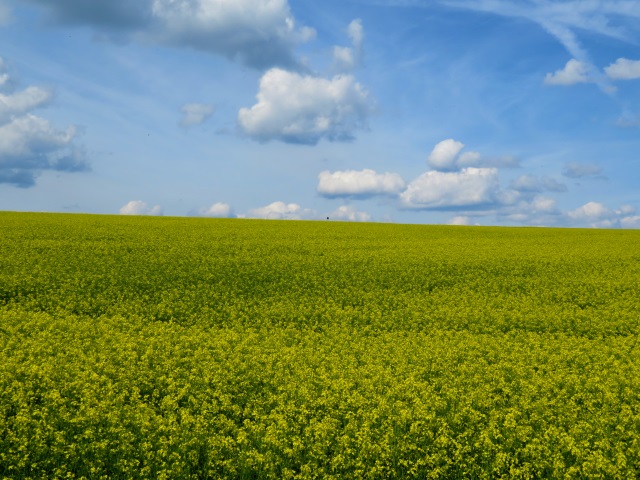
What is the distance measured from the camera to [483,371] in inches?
557

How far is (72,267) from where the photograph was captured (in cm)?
2791

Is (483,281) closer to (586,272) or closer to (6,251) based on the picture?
(586,272)

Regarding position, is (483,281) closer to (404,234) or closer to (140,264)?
(140,264)

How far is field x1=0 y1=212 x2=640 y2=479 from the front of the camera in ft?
31.2

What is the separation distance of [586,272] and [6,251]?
35.3 metres

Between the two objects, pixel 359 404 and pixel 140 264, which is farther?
pixel 140 264

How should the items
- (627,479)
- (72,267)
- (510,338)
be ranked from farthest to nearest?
(72,267)
(510,338)
(627,479)

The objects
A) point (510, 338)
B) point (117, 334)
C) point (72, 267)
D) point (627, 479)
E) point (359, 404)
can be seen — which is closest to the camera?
point (627, 479)

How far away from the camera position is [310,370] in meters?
13.4

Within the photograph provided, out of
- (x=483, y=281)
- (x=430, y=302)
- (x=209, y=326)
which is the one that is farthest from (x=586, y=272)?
(x=209, y=326)

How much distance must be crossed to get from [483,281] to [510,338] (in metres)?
10.5

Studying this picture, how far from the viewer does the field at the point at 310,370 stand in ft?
31.2

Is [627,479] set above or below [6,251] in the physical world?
below

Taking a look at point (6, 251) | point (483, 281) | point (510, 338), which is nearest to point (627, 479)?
point (510, 338)
